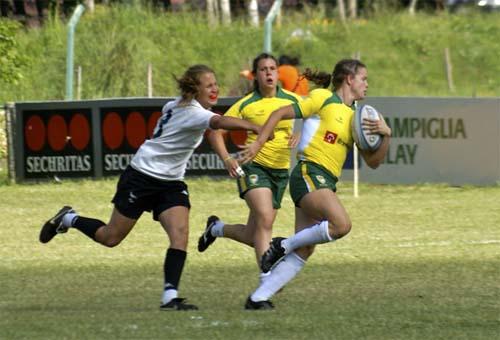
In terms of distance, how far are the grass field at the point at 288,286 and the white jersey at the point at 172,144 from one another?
949mm

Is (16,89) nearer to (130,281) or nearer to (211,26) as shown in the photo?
(211,26)

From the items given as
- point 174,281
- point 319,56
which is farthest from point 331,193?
point 319,56

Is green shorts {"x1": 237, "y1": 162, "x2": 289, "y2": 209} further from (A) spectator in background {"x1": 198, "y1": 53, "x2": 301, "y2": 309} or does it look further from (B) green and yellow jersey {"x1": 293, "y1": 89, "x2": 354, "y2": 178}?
(B) green and yellow jersey {"x1": 293, "y1": 89, "x2": 354, "y2": 178}

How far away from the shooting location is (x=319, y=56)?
119ft

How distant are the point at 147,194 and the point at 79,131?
11.6 meters

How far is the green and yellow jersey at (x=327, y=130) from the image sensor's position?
9984 millimetres

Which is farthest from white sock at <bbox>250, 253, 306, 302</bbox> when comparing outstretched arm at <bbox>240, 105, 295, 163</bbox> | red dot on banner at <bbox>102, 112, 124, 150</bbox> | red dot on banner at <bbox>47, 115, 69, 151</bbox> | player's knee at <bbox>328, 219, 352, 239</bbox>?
red dot on banner at <bbox>47, 115, 69, 151</bbox>

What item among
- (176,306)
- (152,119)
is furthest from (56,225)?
(152,119)

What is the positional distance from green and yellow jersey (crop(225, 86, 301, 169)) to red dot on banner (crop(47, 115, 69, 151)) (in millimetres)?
10445

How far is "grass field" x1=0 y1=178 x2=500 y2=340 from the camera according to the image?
29.5 feet

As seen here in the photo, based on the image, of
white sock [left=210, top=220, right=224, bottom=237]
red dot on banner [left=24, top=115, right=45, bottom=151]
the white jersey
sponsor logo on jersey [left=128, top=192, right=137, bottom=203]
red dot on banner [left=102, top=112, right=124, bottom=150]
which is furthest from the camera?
red dot on banner [left=24, top=115, right=45, bottom=151]

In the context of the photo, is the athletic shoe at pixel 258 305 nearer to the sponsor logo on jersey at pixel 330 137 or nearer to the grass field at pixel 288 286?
the grass field at pixel 288 286

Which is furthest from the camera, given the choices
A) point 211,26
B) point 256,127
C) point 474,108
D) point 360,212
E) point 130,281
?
point 211,26

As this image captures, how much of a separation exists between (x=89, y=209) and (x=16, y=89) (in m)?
12.5
